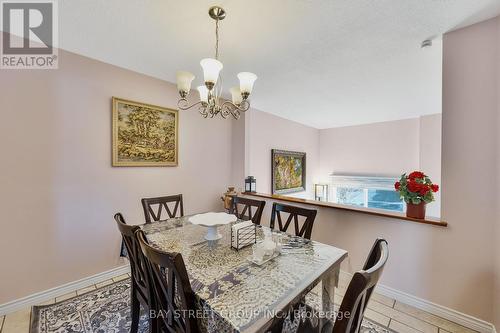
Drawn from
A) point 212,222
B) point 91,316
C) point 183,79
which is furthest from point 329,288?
point 91,316

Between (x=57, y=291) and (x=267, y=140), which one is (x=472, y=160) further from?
(x=57, y=291)

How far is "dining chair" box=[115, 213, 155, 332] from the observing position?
119cm

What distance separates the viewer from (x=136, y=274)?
1.44 m

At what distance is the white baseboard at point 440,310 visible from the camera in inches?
65.9

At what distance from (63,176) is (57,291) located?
1123 mm

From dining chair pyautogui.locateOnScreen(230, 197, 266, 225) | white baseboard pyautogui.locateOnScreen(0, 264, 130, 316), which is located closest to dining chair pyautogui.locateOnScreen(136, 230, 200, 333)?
dining chair pyautogui.locateOnScreen(230, 197, 266, 225)

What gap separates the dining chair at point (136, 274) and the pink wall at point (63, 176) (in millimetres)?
1194

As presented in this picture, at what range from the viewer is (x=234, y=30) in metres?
1.80

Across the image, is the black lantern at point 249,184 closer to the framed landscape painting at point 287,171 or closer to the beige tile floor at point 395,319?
the framed landscape painting at point 287,171

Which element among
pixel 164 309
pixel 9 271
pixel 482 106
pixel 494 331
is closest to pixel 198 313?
pixel 164 309

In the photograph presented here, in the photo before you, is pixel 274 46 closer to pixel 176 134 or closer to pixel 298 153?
pixel 176 134

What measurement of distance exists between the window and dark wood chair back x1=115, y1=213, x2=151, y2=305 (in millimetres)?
4250

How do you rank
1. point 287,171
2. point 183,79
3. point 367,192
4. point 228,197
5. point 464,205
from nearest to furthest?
1. point 183,79
2. point 464,205
3. point 228,197
4. point 287,171
5. point 367,192

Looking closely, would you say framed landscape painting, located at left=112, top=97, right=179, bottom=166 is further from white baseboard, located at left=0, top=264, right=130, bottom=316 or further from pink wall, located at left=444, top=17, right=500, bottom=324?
pink wall, located at left=444, top=17, right=500, bottom=324
